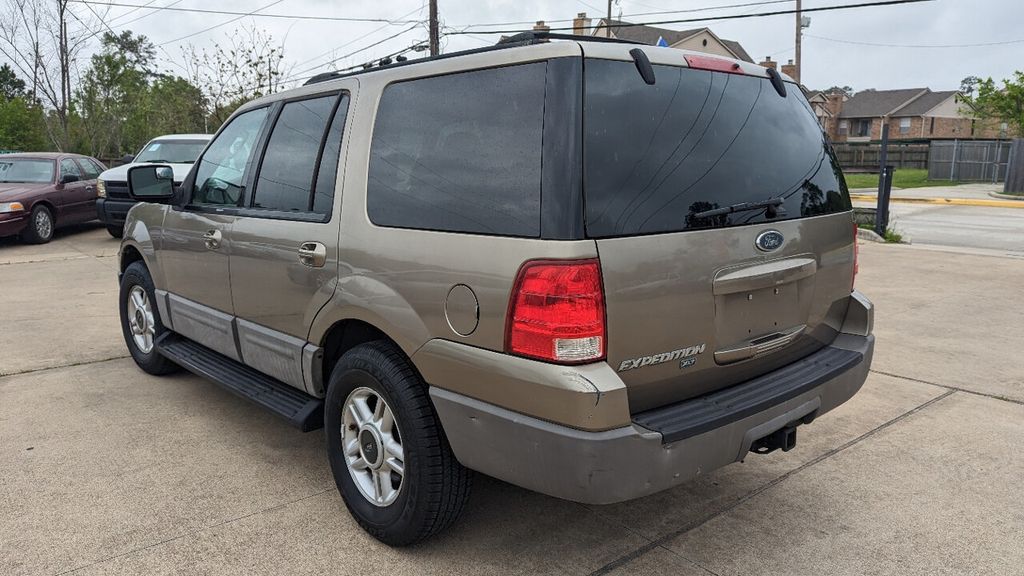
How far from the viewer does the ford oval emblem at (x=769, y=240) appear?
2744 millimetres

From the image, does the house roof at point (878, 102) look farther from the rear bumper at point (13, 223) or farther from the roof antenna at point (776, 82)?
the roof antenna at point (776, 82)

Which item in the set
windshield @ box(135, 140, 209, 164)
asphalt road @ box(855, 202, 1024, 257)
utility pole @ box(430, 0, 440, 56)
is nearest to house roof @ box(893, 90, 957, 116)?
asphalt road @ box(855, 202, 1024, 257)

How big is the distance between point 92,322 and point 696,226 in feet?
20.6

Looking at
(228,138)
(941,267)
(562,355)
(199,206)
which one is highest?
(228,138)

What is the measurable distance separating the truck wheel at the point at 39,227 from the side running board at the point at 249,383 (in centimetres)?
961

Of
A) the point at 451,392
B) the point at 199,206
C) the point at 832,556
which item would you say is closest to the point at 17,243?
the point at 199,206

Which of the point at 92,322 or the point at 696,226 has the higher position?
the point at 696,226

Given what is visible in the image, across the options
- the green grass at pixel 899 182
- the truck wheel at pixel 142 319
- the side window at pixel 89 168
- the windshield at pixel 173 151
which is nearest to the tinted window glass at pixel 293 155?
the truck wheel at pixel 142 319

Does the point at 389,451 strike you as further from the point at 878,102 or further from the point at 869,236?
the point at 878,102

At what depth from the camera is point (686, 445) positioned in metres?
2.42

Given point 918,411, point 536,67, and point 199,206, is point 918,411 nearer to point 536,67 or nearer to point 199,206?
point 536,67

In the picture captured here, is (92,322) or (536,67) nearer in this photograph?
(536,67)

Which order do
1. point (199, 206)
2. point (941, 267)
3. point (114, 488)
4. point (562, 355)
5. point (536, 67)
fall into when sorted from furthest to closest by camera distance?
point (941, 267) < point (199, 206) < point (114, 488) < point (536, 67) < point (562, 355)

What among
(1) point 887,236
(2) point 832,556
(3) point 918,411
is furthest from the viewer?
(1) point 887,236
